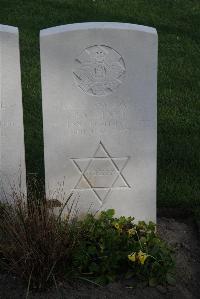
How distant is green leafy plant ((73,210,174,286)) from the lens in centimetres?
430

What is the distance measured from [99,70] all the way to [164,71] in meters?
3.43

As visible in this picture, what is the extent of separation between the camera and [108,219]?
181 inches

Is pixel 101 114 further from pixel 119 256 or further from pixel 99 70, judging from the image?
pixel 119 256

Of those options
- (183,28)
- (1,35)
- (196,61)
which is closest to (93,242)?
(1,35)

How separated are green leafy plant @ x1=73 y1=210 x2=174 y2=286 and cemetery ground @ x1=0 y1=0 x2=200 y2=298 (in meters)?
0.07

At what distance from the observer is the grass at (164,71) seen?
18.8 ft

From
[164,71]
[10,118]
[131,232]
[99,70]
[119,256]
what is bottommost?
[119,256]

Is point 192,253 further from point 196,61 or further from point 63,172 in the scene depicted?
point 196,61

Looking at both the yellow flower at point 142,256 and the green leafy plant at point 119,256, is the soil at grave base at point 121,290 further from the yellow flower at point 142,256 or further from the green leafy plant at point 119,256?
the yellow flower at point 142,256

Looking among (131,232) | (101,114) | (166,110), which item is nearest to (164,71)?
(166,110)

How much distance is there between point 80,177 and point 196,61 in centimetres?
374

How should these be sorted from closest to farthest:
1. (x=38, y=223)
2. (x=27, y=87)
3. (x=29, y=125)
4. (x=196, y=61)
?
(x=38, y=223)
(x=29, y=125)
(x=27, y=87)
(x=196, y=61)

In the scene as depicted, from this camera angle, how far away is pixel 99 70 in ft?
14.3

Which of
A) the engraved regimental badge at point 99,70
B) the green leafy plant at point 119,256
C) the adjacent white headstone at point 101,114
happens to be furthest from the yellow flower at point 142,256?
the engraved regimental badge at point 99,70
